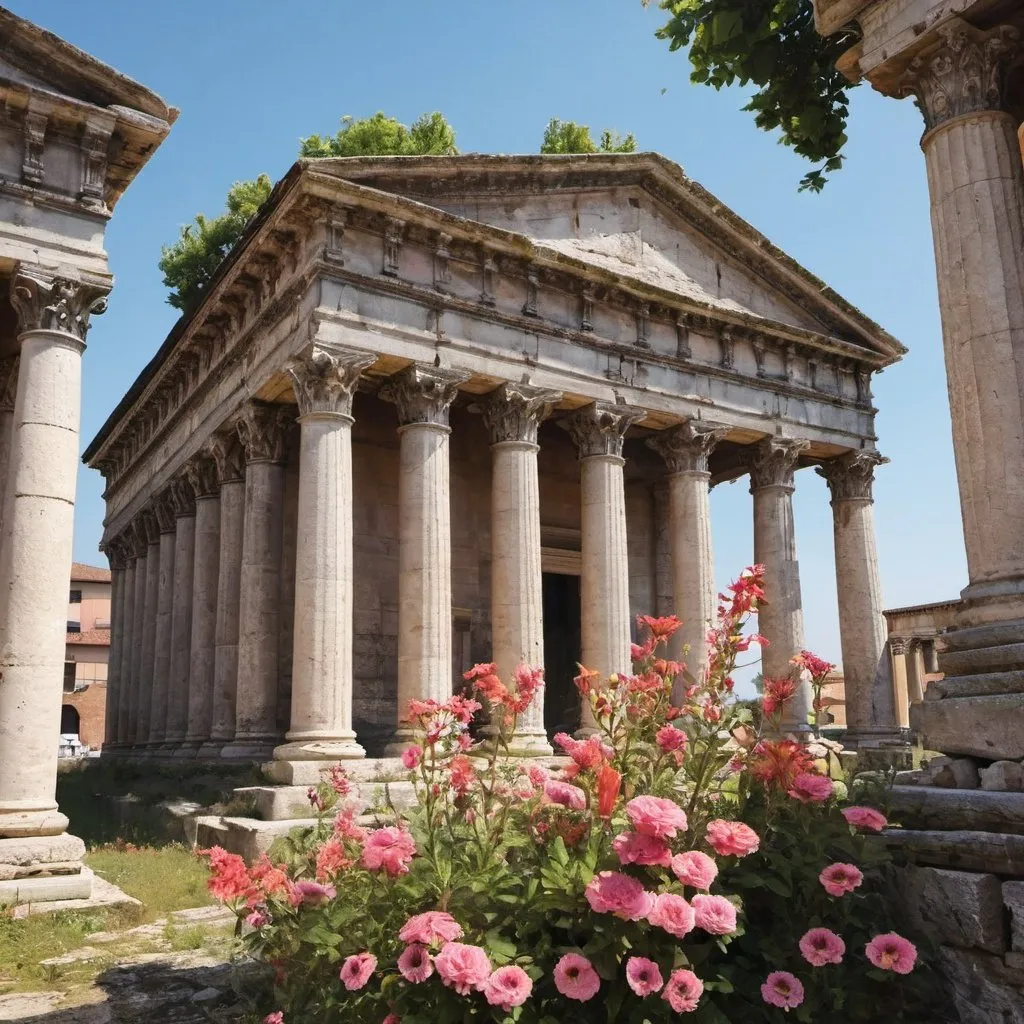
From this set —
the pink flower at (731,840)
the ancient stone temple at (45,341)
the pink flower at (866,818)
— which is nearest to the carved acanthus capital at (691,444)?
the ancient stone temple at (45,341)

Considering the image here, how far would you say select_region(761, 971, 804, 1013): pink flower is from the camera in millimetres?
3697

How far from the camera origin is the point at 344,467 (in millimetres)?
14750

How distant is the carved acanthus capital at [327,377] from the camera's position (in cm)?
1455

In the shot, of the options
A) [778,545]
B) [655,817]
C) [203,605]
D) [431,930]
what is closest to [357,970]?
[431,930]

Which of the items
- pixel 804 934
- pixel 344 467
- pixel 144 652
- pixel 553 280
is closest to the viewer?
pixel 804 934

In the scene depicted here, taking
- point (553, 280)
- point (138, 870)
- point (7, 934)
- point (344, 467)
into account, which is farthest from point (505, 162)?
point (7, 934)

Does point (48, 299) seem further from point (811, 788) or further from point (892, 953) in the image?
point (892, 953)

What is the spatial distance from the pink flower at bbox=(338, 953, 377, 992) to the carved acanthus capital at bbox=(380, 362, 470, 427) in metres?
12.1

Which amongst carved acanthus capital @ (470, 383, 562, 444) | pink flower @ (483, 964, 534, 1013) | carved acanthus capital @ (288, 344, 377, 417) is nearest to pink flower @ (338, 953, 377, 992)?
pink flower @ (483, 964, 534, 1013)

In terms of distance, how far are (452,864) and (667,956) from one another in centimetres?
114

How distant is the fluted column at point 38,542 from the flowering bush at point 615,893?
5.26 meters

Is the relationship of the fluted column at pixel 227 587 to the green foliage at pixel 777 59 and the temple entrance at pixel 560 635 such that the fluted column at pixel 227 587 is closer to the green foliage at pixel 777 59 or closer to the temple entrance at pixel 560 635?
the temple entrance at pixel 560 635

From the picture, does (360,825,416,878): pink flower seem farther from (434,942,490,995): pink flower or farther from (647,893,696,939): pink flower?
(647,893,696,939): pink flower

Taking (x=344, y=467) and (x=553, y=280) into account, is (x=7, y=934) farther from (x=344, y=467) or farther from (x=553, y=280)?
(x=553, y=280)
